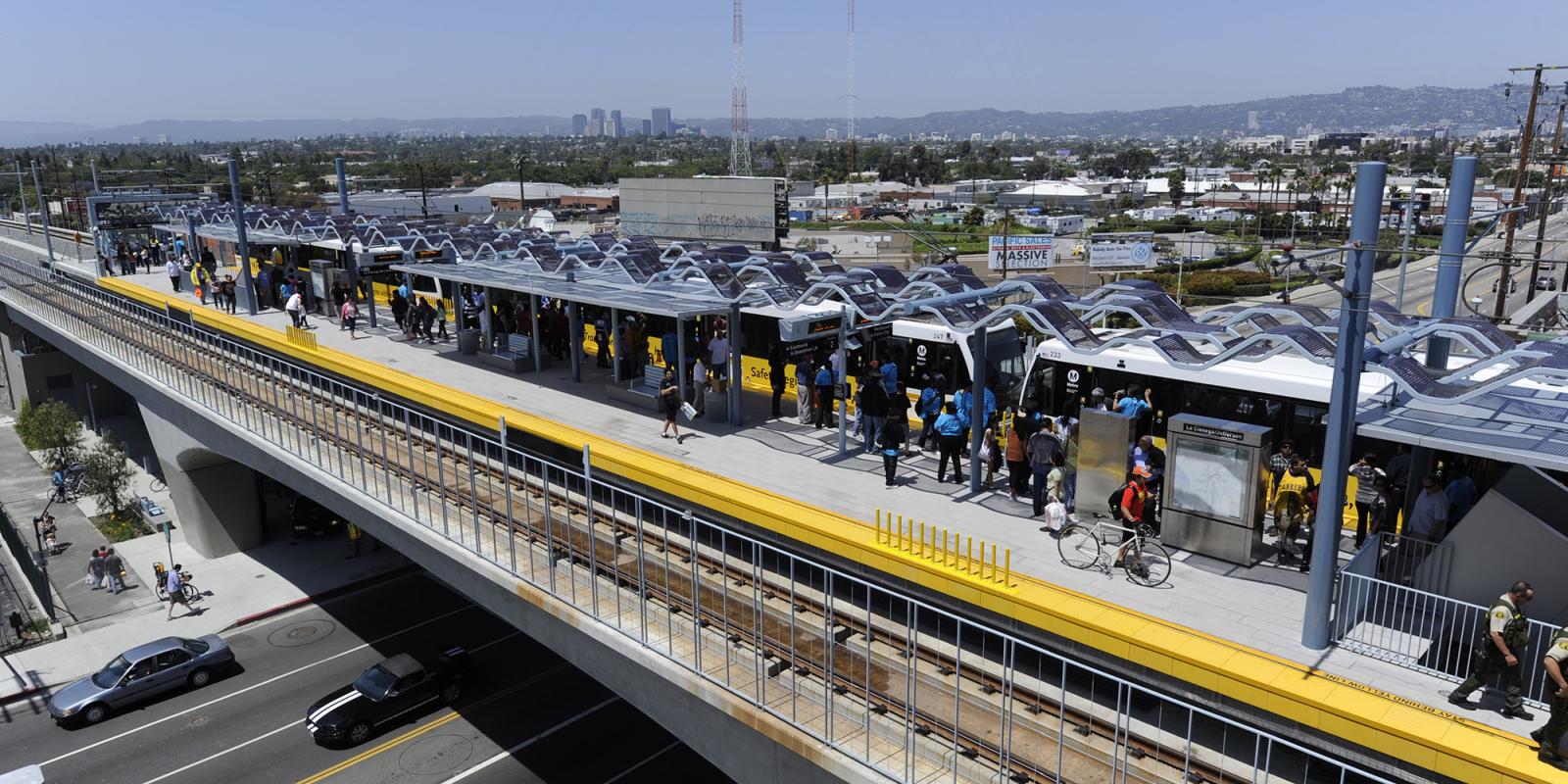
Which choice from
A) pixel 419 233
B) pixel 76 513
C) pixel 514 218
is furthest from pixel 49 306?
pixel 514 218

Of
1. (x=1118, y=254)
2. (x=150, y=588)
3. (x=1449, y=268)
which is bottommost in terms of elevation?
(x=150, y=588)

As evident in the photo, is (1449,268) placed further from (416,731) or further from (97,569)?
(97,569)

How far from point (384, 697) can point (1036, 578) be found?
1223 cm

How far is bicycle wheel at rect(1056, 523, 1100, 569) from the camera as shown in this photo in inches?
417

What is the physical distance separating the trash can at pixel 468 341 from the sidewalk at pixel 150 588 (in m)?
6.47

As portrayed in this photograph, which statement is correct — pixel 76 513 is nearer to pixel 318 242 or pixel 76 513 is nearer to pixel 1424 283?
pixel 318 242

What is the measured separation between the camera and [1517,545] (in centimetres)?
823

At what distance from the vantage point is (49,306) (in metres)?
33.7

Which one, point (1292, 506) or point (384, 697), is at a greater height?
point (1292, 506)

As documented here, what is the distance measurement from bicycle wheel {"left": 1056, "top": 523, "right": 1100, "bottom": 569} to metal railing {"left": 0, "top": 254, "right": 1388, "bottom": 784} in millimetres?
1449

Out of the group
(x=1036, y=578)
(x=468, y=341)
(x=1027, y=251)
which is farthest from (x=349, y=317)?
(x=1027, y=251)

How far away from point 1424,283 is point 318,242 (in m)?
59.5

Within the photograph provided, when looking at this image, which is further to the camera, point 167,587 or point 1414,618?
point 167,587

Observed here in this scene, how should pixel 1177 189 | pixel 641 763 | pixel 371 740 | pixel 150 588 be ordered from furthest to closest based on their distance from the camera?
pixel 1177 189 < pixel 150 588 < pixel 371 740 < pixel 641 763
